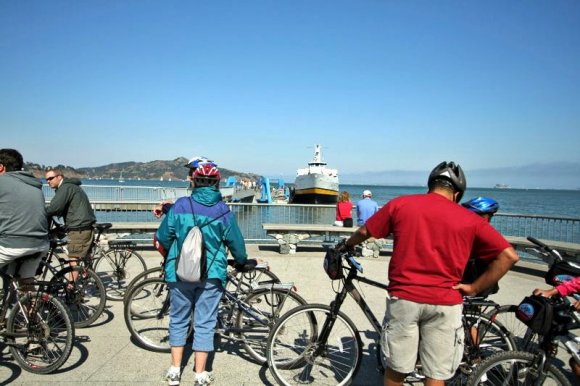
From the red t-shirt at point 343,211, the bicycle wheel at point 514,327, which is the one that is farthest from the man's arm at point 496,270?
the red t-shirt at point 343,211

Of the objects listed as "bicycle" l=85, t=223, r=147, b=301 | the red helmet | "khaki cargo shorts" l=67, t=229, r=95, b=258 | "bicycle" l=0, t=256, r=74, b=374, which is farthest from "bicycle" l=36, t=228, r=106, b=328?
the red helmet

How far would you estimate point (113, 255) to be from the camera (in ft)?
20.0

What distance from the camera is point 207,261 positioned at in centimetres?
324

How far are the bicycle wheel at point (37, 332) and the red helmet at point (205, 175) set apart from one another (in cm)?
174

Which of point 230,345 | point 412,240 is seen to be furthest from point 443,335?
point 230,345

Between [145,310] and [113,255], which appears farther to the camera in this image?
[113,255]

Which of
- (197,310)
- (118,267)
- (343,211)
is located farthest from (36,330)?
(343,211)

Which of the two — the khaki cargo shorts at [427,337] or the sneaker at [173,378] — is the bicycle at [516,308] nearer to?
the khaki cargo shorts at [427,337]

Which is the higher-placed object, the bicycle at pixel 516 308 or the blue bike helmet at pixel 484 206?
the blue bike helmet at pixel 484 206

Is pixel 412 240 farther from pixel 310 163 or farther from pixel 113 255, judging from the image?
pixel 310 163

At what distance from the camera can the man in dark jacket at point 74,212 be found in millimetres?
4973

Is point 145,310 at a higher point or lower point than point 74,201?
lower

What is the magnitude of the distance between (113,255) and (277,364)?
383 centimetres

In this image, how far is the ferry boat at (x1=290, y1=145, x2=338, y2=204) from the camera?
129 ft
